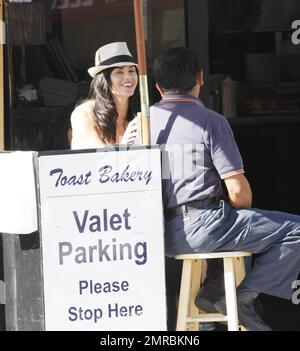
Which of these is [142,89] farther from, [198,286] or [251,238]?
[198,286]

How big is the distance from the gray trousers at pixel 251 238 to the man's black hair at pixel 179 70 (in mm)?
635

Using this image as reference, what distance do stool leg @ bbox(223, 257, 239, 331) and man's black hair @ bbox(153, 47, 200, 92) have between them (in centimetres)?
92

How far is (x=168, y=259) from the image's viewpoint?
601 centimetres

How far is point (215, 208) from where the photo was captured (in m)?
5.36

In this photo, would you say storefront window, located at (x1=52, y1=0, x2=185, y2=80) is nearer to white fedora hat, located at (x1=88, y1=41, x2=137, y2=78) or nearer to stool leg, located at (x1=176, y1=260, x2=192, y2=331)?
white fedora hat, located at (x1=88, y1=41, x2=137, y2=78)

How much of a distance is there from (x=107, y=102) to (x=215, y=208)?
956 millimetres

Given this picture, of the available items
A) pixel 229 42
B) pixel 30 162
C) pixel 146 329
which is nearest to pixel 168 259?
pixel 146 329

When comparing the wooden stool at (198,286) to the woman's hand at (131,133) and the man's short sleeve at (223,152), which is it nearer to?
the man's short sleeve at (223,152)

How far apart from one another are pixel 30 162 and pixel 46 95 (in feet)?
4.10

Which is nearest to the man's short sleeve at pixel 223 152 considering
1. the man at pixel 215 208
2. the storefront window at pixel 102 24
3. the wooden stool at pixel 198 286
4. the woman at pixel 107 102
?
the man at pixel 215 208

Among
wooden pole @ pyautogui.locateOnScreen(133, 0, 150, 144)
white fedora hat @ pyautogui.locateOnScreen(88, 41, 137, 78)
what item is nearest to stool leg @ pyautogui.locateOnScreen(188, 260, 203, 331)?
wooden pole @ pyautogui.locateOnScreen(133, 0, 150, 144)

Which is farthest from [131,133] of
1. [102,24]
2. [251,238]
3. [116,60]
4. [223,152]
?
[102,24]

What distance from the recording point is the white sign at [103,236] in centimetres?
534
